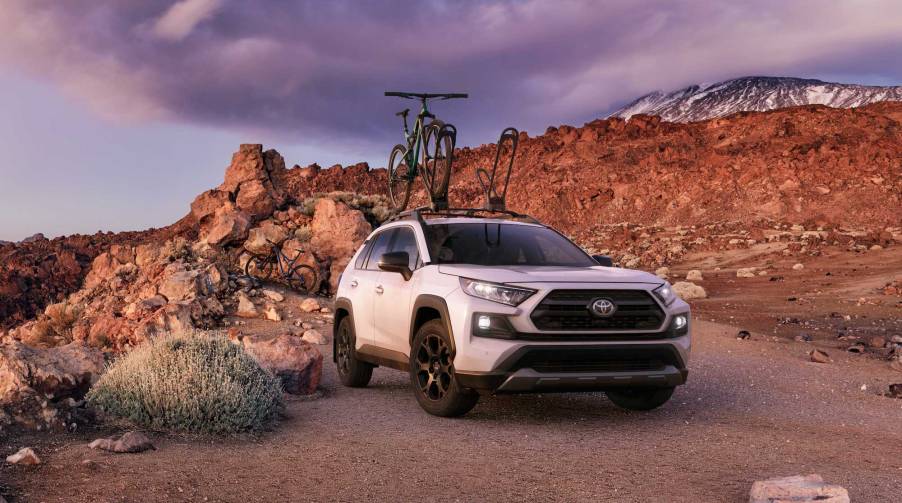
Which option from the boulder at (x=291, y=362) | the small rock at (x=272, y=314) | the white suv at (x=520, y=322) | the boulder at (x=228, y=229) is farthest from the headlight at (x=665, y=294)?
the boulder at (x=228, y=229)

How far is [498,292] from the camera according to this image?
7031mm

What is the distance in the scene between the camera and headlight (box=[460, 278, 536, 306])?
6.95 metres

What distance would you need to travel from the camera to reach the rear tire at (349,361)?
966cm

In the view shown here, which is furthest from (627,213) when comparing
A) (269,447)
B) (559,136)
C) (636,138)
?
→ (269,447)

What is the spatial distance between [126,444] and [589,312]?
12.1ft

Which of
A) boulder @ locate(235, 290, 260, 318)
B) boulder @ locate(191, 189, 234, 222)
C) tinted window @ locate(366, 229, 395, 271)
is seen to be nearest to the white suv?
tinted window @ locate(366, 229, 395, 271)

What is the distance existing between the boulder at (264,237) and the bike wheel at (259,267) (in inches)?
10.3

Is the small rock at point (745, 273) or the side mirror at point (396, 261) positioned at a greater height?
the side mirror at point (396, 261)

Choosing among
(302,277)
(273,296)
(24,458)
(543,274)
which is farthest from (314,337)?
(24,458)

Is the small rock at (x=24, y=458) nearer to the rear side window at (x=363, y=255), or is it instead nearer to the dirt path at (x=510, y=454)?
the dirt path at (x=510, y=454)

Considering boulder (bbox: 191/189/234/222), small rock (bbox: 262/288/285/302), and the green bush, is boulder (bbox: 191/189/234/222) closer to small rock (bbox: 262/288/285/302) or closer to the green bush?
small rock (bbox: 262/288/285/302)

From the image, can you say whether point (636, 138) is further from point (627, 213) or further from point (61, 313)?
point (61, 313)

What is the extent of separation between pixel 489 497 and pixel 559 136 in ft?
186

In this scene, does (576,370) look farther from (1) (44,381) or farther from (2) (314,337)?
(2) (314,337)
